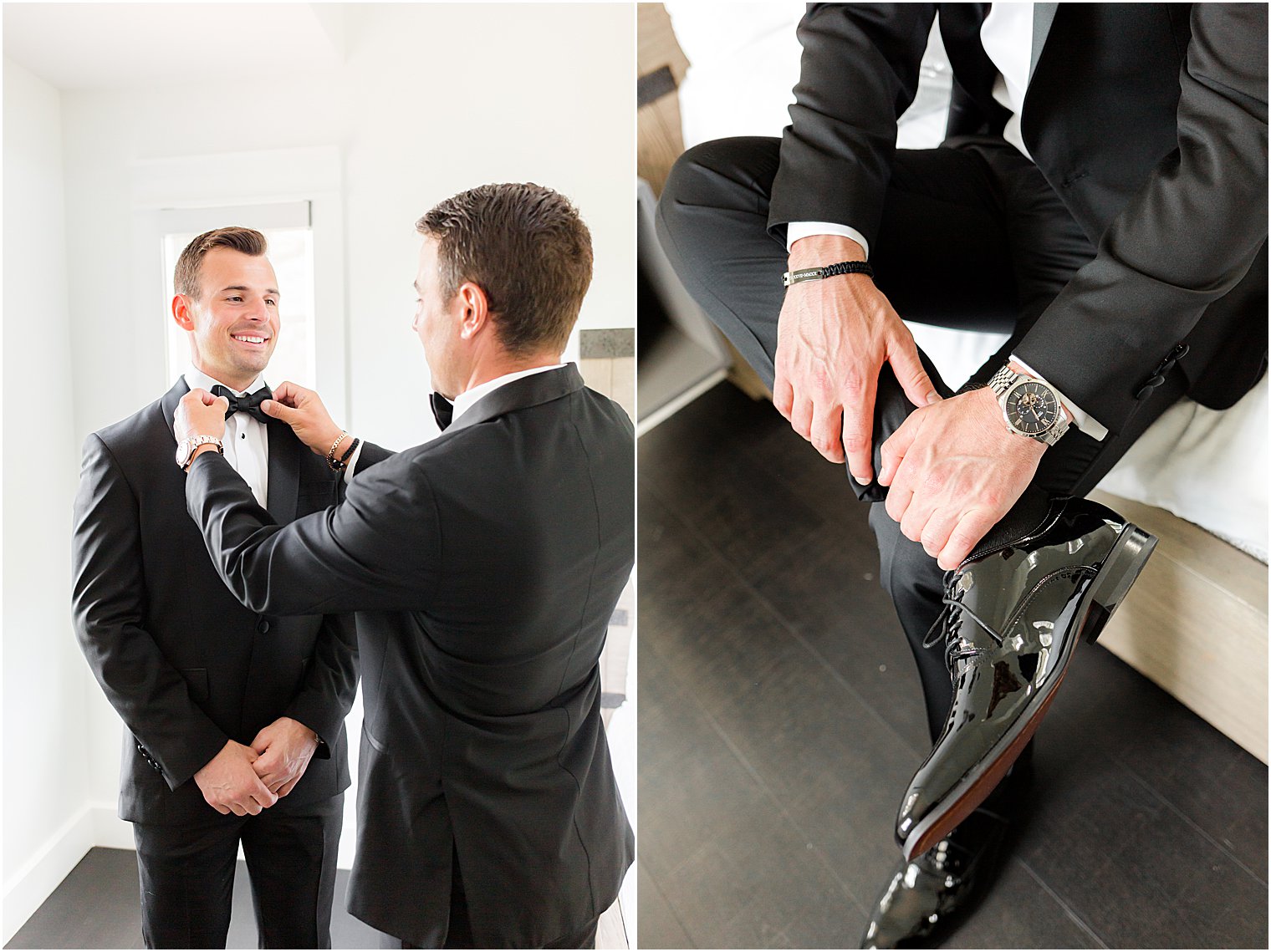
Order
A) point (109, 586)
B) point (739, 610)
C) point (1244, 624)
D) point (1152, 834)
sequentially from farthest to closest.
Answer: point (739, 610) < point (1152, 834) < point (1244, 624) < point (109, 586)

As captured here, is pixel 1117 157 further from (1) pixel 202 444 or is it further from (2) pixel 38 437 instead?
(2) pixel 38 437

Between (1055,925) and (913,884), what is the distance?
0.54 ft

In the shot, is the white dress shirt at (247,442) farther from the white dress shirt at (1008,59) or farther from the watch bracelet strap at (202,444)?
the white dress shirt at (1008,59)

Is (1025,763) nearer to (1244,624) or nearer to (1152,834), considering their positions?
(1152,834)

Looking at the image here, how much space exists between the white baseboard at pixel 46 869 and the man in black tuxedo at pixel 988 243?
607 mm

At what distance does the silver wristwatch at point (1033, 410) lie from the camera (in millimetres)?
611

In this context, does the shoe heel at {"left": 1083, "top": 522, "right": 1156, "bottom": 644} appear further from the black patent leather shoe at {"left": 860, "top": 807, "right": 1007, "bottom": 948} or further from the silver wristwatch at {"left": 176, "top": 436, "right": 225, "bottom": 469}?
the silver wristwatch at {"left": 176, "top": 436, "right": 225, "bottom": 469}

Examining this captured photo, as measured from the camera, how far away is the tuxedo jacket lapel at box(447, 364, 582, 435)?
1.81ft

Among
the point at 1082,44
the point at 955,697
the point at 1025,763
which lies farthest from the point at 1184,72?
the point at 1025,763

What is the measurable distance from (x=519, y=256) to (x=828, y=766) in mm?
783

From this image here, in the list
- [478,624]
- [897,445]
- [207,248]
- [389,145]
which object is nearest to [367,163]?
[389,145]

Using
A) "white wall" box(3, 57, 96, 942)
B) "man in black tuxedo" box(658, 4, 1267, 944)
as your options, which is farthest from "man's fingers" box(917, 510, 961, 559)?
"white wall" box(3, 57, 96, 942)

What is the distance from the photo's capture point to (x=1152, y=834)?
1.00m

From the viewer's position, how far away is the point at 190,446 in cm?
54
